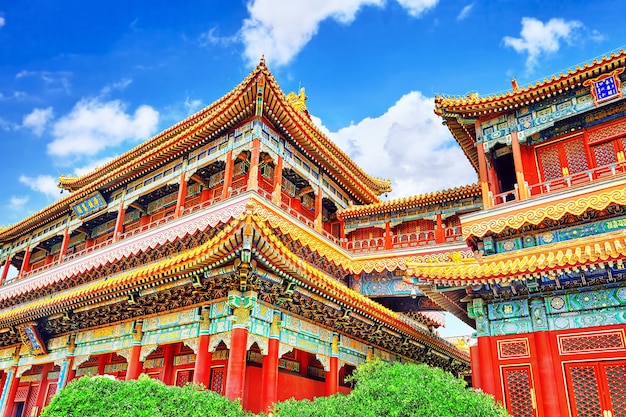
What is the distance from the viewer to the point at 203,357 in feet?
35.1

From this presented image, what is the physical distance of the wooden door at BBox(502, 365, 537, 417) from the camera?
9.40 metres

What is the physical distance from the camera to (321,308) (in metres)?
12.0

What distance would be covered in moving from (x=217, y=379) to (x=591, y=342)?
8854 mm

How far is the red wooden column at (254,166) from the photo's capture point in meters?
15.4

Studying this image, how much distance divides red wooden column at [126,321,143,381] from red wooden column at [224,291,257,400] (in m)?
3.71

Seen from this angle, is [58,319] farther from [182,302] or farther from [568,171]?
[568,171]

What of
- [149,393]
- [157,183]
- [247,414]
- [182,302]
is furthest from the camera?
[157,183]

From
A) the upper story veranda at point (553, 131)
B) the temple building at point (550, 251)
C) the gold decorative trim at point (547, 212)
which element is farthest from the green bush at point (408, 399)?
the upper story veranda at point (553, 131)

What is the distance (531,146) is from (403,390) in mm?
8582

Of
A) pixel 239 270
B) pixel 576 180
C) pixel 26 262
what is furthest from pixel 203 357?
pixel 26 262

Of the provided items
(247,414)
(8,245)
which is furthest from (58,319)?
(8,245)

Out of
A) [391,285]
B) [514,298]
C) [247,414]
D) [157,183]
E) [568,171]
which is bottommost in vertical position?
[247,414]

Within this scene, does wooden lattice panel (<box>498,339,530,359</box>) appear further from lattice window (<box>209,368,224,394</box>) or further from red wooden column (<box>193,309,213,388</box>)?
lattice window (<box>209,368,224,394</box>)

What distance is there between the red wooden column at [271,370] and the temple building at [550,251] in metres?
3.51
